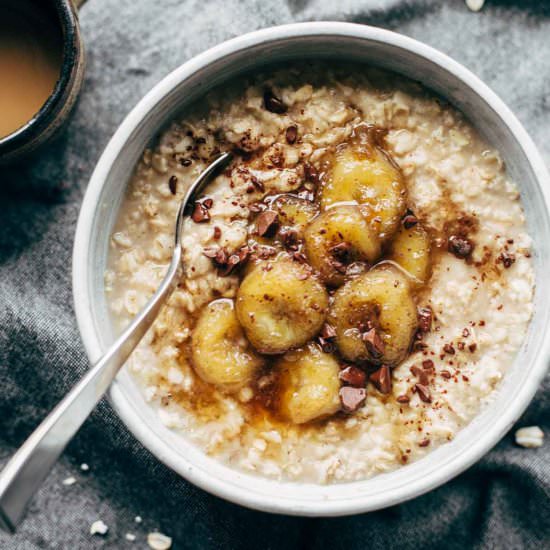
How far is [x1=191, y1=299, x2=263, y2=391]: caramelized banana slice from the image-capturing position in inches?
53.6

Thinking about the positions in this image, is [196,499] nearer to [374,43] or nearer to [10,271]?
[10,271]

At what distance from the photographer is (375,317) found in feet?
4.46

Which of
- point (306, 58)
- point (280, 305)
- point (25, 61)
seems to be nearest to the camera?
point (280, 305)

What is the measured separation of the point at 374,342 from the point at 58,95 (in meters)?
0.73

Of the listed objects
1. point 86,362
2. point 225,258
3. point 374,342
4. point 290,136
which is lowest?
point 86,362

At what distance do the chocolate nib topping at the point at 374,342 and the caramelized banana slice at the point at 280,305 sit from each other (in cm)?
8

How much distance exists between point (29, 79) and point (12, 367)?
0.59 m

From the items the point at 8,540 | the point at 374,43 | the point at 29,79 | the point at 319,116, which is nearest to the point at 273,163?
the point at 319,116

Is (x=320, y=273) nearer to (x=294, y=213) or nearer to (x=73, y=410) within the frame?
(x=294, y=213)

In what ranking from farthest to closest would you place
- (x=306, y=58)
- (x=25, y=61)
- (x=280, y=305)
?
(x=25, y=61) → (x=306, y=58) → (x=280, y=305)

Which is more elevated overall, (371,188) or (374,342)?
(371,188)

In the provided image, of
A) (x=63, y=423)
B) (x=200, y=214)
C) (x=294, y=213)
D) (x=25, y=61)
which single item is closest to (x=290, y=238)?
(x=294, y=213)

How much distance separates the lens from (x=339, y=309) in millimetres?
1369

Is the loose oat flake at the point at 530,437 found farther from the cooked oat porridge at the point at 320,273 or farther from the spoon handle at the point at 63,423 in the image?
the spoon handle at the point at 63,423
